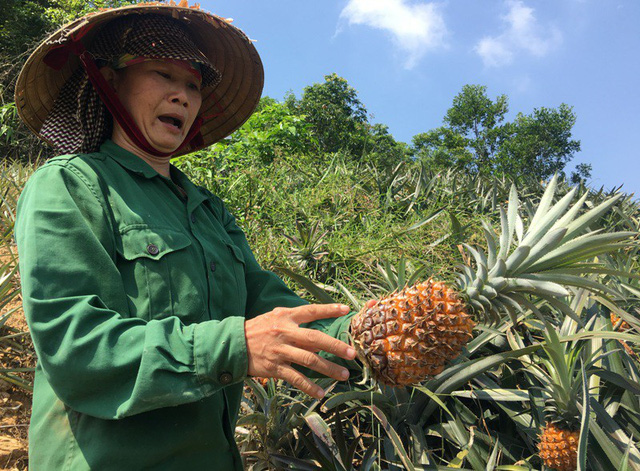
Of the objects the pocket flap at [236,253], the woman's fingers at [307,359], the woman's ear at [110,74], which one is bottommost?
the woman's fingers at [307,359]

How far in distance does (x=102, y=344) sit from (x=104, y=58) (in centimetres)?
114

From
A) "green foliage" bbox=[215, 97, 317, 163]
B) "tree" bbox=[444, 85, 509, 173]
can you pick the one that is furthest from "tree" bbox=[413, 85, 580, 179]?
"green foliage" bbox=[215, 97, 317, 163]

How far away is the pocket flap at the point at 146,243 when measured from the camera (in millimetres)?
1368

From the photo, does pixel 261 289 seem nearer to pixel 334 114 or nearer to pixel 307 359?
pixel 307 359

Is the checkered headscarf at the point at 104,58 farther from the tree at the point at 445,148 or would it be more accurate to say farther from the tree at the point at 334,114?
the tree at the point at 445,148

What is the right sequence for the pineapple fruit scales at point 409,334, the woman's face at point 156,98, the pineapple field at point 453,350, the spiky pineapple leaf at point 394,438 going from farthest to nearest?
1. the spiky pineapple leaf at point 394,438
2. the woman's face at point 156,98
3. the pineapple field at point 453,350
4. the pineapple fruit scales at point 409,334

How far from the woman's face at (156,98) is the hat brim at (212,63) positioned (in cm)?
20

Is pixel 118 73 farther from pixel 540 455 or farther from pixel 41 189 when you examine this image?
→ pixel 540 455

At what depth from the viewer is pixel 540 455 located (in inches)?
86.0

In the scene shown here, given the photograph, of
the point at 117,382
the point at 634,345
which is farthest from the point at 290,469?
the point at 634,345

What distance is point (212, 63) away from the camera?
7.07 feet

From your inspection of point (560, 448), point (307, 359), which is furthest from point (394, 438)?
point (307, 359)

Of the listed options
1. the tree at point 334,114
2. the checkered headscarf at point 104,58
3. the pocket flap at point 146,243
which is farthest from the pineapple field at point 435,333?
A: the tree at point 334,114

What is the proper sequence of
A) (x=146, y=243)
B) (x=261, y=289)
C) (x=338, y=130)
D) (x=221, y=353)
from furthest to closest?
1. (x=338, y=130)
2. (x=261, y=289)
3. (x=146, y=243)
4. (x=221, y=353)
